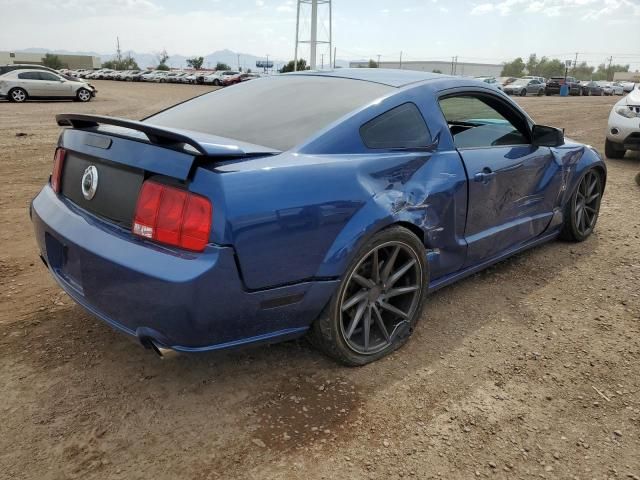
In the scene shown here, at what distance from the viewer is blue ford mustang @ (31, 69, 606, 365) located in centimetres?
208

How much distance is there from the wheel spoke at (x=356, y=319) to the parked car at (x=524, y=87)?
39027 mm

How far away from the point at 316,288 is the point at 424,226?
0.81 meters

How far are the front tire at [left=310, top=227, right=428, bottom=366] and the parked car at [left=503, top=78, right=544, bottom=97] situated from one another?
127ft

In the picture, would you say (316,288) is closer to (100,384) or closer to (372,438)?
(372,438)

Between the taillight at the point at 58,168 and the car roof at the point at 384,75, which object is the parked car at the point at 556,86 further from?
the taillight at the point at 58,168

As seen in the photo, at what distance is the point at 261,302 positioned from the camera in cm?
223

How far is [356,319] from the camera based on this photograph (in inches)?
105

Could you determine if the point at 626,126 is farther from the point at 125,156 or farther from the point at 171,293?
the point at 171,293

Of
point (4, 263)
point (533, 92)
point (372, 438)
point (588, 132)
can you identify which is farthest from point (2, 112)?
point (533, 92)

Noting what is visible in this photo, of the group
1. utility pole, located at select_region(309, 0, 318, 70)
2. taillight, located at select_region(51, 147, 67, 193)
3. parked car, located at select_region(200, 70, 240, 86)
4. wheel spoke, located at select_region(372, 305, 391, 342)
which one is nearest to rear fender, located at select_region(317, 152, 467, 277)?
wheel spoke, located at select_region(372, 305, 391, 342)

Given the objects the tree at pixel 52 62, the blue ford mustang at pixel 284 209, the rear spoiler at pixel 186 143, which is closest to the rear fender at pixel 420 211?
the blue ford mustang at pixel 284 209

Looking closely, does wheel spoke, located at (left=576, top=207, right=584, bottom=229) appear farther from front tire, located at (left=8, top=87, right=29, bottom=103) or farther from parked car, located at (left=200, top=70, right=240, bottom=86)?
parked car, located at (left=200, top=70, right=240, bottom=86)

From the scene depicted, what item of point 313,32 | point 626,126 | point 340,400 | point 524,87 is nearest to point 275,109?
point 340,400

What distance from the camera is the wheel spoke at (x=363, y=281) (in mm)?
2598
